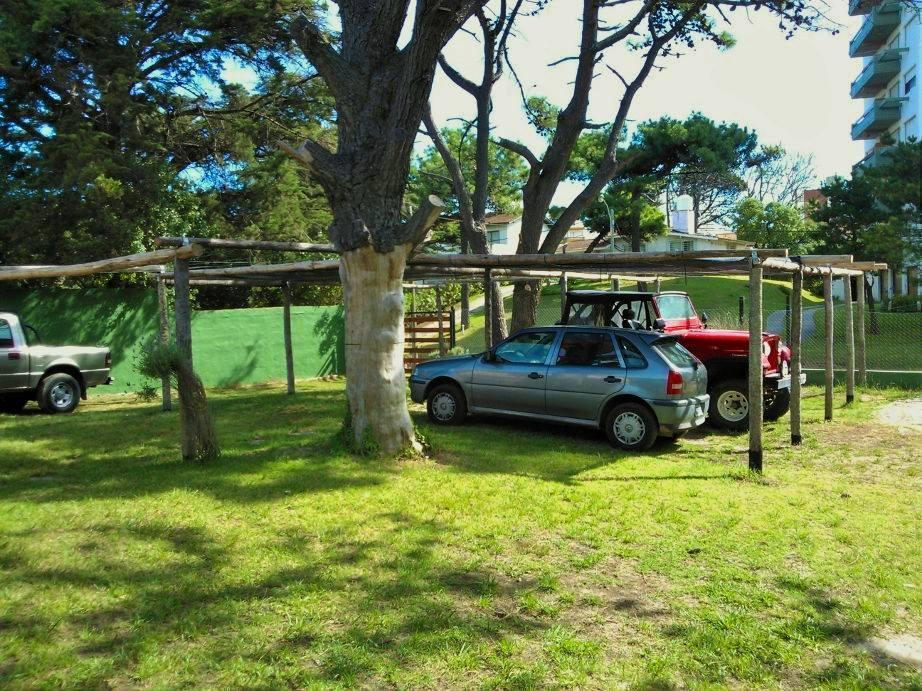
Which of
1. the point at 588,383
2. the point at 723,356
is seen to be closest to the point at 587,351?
the point at 588,383

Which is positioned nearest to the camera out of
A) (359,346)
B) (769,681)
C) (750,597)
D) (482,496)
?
(769,681)

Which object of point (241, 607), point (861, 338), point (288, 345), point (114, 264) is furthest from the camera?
point (288, 345)

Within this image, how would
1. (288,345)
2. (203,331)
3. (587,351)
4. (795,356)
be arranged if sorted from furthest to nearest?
(203,331) → (288,345) → (587,351) → (795,356)

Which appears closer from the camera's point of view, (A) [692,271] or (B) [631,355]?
(B) [631,355]

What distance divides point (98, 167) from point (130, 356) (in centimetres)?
402

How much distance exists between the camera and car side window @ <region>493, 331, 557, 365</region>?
9961mm

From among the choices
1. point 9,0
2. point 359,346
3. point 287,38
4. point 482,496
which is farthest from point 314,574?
point 287,38

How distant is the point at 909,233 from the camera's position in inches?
856

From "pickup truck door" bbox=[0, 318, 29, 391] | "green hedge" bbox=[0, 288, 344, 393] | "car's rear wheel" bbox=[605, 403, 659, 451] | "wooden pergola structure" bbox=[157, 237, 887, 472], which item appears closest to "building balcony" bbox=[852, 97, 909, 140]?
"wooden pergola structure" bbox=[157, 237, 887, 472]

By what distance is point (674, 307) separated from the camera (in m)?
13.1

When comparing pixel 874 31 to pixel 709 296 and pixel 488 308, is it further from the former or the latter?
pixel 488 308

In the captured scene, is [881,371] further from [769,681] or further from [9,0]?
[9,0]

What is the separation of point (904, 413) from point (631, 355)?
5634 mm

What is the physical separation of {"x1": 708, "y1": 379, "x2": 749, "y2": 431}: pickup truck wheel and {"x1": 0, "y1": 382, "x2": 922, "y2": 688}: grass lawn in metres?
1.69
